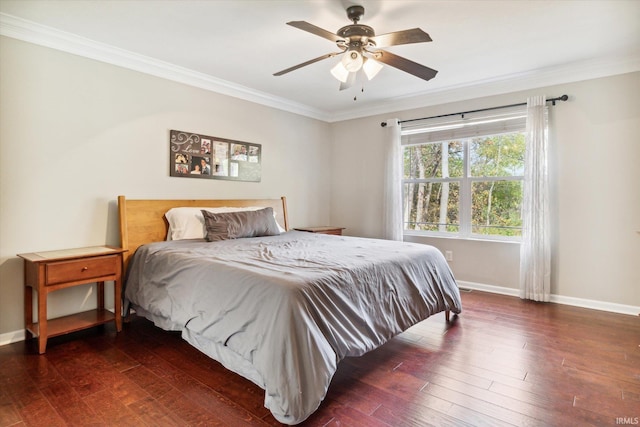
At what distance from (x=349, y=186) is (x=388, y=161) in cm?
82

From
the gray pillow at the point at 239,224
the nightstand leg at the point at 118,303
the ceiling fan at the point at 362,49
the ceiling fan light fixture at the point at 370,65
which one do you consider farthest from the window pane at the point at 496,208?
the nightstand leg at the point at 118,303

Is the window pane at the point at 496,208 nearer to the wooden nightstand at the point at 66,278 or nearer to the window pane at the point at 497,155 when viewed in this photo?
the window pane at the point at 497,155

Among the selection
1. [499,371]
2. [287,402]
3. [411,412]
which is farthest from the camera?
[499,371]

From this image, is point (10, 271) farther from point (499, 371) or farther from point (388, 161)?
point (388, 161)

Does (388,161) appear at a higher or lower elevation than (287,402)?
higher

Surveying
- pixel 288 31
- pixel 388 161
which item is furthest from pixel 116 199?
pixel 388 161

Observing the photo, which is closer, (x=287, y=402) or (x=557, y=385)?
(x=287, y=402)

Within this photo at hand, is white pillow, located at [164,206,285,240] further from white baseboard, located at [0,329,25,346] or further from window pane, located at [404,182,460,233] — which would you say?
window pane, located at [404,182,460,233]

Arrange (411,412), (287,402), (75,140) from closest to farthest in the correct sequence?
1. (287,402)
2. (411,412)
3. (75,140)

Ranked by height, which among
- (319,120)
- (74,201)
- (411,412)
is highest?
(319,120)

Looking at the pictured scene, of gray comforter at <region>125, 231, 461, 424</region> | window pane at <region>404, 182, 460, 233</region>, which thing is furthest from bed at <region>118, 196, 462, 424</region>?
window pane at <region>404, 182, 460, 233</region>

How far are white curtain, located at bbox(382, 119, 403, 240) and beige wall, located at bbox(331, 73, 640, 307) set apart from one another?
103 cm

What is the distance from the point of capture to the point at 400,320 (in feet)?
7.82

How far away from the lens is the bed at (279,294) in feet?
5.46
